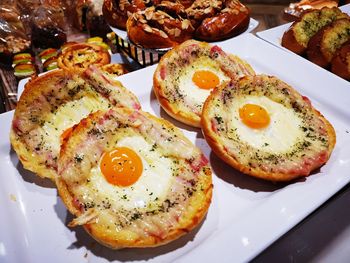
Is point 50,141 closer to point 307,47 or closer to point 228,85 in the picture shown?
point 228,85

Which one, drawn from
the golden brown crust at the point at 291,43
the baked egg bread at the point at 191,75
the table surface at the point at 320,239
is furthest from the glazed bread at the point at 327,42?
the table surface at the point at 320,239

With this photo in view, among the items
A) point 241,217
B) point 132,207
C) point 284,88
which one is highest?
point 284,88

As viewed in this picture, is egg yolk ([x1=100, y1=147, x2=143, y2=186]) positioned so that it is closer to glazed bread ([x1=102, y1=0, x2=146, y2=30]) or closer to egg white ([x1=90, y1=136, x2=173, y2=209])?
egg white ([x1=90, y1=136, x2=173, y2=209])

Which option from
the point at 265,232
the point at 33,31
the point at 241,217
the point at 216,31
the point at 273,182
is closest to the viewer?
the point at 265,232

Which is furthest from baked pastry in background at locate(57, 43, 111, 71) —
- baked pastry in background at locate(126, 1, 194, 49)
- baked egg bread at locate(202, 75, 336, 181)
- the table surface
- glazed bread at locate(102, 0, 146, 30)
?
the table surface

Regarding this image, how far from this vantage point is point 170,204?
174 cm

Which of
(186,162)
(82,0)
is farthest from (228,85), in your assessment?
(82,0)

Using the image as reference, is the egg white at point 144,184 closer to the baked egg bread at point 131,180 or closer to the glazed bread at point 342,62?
the baked egg bread at point 131,180

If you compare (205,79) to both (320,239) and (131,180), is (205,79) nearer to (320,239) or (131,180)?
(131,180)

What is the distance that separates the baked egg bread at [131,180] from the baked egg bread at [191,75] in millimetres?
339

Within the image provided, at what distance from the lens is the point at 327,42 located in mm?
3105

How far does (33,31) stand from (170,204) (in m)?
3.22

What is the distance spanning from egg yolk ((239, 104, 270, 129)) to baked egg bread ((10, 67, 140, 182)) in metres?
0.79

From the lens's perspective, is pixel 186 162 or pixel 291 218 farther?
pixel 186 162
